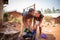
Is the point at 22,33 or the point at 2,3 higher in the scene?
→ the point at 2,3

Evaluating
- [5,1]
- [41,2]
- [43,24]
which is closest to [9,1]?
[5,1]

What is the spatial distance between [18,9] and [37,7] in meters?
0.24

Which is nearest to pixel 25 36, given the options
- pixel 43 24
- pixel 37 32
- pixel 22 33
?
pixel 22 33

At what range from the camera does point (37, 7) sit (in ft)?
5.54

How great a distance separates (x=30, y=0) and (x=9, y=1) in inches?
10.7

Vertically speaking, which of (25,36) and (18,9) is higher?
(18,9)

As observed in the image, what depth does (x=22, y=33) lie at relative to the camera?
1682mm

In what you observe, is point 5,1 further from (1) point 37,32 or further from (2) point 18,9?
(1) point 37,32

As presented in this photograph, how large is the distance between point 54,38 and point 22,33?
0.40m

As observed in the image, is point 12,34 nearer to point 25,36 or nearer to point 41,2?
point 25,36

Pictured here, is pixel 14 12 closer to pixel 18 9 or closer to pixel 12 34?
pixel 18 9

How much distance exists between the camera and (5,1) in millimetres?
1709

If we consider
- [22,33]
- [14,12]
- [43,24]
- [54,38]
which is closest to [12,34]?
[22,33]

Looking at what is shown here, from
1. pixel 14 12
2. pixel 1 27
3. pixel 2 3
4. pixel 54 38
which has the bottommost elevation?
pixel 54 38
